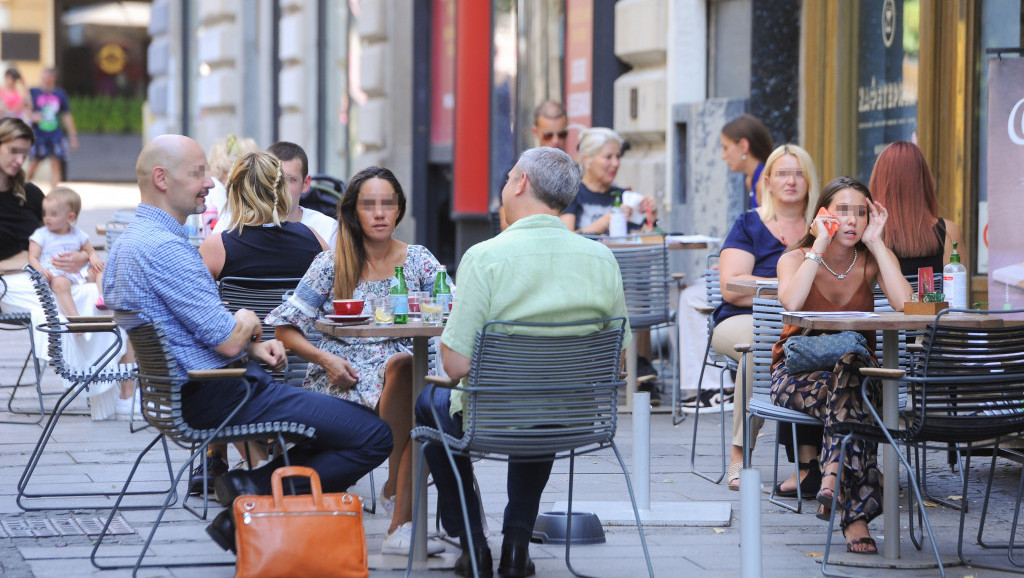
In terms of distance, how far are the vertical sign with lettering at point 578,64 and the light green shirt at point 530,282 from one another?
23.0 ft

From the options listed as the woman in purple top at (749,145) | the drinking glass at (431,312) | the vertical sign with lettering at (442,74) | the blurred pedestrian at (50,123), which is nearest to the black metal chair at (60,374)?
the drinking glass at (431,312)

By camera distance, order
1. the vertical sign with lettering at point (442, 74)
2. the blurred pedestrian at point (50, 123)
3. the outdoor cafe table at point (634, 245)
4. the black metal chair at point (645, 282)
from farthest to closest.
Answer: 1. the blurred pedestrian at point (50, 123)
2. the vertical sign with lettering at point (442, 74)
3. the outdoor cafe table at point (634, 245)
4. the black metal chair at point (645, 282)

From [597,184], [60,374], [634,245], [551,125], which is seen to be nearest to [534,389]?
[60,374]

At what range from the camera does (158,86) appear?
1016 inches

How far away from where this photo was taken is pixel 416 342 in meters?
5.03

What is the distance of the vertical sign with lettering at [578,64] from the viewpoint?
11781 mm

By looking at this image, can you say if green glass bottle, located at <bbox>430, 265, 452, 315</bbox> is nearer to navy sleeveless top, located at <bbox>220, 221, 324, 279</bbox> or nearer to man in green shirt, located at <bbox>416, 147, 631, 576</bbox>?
man in green shirt, located at <bbox>416, 147, 631, 576</bbox>

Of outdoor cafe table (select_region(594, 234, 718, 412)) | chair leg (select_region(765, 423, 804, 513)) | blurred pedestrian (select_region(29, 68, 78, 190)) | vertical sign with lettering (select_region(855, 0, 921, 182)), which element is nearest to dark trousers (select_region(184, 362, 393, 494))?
chair leg (select_region(765, 423, 804, 513))

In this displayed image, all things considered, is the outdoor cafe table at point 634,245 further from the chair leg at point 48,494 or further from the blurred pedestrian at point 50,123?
the blurred pedestrian at point 50,123

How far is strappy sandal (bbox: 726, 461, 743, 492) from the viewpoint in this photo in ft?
21.1

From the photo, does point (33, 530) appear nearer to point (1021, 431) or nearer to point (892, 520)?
point (892, 520)

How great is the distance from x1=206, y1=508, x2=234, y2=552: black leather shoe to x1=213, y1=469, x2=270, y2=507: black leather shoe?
123 millimetres

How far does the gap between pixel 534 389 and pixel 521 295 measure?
0.29 m

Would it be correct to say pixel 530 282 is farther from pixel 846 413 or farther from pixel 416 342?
pixel 846 413
